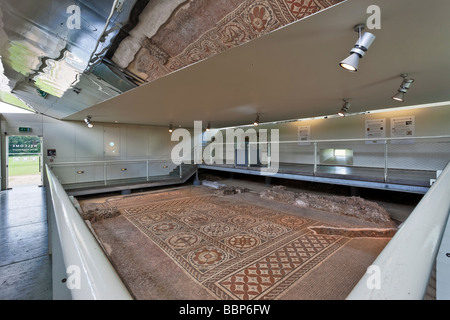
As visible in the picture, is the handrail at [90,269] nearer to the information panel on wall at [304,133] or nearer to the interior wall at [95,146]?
the interior wall at [95,146]

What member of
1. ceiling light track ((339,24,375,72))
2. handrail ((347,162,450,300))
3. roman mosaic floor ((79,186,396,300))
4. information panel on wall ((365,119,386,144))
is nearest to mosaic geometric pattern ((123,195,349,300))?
roman mosaic floor ((79,186,396,300))

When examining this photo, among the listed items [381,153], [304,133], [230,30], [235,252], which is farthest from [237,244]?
[304,133]

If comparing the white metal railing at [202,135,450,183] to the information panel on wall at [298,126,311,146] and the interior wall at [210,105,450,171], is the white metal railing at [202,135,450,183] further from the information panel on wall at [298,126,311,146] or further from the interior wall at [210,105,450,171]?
the information panel on wall at [298,126,311,146]

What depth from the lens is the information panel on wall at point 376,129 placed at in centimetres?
642

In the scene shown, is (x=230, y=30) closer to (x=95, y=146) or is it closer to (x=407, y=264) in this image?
(x=407, y=264)

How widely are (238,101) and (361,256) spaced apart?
12.4 ft

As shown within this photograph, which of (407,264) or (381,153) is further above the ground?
(381,153)

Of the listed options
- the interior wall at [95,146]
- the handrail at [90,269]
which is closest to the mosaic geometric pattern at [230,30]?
the handrail at [90,269]

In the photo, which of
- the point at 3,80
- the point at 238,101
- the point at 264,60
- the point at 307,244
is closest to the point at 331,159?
the point at 238,101

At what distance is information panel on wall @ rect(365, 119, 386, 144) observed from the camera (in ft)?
21.1

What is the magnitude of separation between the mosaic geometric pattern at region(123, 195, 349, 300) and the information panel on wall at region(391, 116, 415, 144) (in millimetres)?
4324

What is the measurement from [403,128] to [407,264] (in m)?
7.41

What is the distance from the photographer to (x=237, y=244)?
3.30 meters

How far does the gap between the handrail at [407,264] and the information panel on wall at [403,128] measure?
6.84 metres
